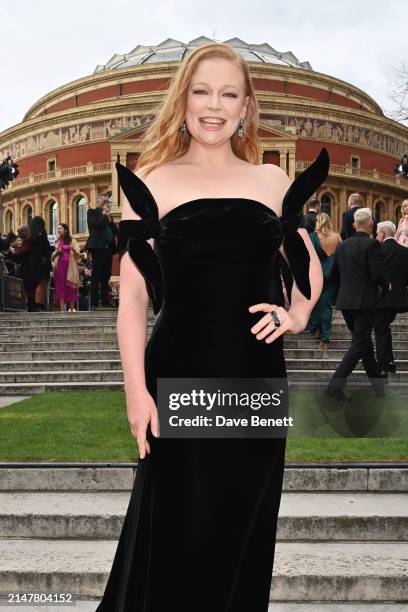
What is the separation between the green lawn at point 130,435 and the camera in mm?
4602

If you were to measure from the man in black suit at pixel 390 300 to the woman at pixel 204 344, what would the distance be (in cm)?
604

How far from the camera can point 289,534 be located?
3805 mm

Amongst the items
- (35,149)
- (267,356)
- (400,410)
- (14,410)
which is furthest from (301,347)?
(35,149)

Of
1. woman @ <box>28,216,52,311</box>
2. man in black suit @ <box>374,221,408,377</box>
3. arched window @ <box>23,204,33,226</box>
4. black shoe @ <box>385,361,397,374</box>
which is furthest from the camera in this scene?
arched window @ <box>23,204,33,226</box>

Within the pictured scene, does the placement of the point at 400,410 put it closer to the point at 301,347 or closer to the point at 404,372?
the point at 404,372

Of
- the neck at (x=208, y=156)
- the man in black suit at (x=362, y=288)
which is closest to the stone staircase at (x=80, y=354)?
the man in black suit at (x=362, y=288)

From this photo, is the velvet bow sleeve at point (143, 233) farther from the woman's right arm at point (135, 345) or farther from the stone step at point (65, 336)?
the stone step at point (65, 336)

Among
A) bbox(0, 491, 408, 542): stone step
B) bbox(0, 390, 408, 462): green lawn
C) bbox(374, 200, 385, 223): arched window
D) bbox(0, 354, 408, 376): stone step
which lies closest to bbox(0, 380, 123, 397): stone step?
bbox(0, 354, 408, 376): stone step

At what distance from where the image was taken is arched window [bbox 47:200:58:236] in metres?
50.2

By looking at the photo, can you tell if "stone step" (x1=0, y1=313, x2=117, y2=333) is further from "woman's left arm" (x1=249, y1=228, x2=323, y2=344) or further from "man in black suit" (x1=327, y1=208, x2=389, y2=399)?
"woman's left arm" (x1=249, y1=228, x2=323, y2=344)

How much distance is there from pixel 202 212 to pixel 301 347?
7.84 m

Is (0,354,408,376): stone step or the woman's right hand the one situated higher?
the woman's right hand

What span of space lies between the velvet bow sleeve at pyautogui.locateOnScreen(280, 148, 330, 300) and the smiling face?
0.78 ft

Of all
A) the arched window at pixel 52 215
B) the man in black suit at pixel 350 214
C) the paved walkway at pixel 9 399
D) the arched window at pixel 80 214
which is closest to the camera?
the paved walkway at pixel 9 399
